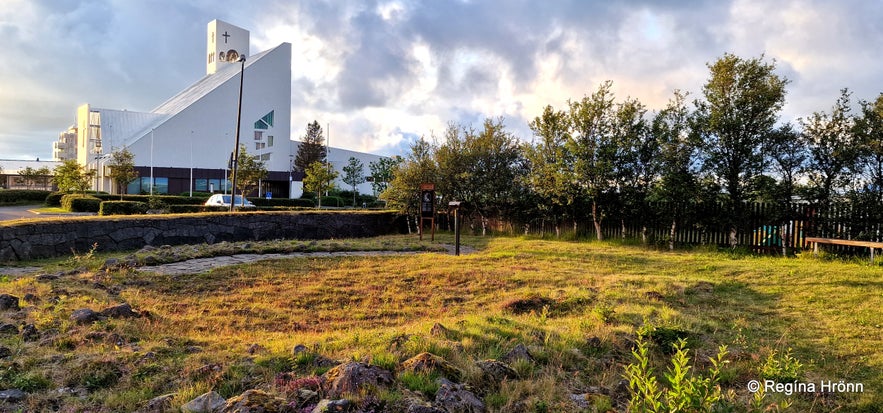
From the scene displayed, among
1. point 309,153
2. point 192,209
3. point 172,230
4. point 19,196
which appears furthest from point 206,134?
point 172,230

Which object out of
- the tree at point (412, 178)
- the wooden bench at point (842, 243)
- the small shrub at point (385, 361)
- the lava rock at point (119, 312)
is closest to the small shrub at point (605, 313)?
the small shrub at point (385, 361)

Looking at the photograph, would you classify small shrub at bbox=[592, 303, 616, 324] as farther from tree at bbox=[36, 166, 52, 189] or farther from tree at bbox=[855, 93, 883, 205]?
tree at bbox=[36, 166, 52, 189]

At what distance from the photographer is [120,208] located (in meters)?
20.8

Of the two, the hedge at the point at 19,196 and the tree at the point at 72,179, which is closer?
the tree at the point at 72,179

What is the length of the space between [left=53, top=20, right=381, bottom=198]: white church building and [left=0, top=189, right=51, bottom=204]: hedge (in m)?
9.42

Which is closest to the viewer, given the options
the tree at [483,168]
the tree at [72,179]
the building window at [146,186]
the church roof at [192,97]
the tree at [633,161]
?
the tree at [633,161]

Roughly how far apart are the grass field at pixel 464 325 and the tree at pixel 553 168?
197 inches

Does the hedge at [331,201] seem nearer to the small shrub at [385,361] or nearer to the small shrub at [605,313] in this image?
the small shrub at [605,313]

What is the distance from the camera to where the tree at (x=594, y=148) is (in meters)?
13.8

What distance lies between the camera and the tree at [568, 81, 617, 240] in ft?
45.1

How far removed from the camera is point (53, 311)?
5047 mm

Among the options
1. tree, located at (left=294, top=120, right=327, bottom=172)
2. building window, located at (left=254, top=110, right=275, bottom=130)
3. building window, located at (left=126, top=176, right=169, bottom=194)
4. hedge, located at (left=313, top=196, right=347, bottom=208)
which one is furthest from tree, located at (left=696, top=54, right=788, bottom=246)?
tree, located at (left=294, top=120, right=327, bottom=172)

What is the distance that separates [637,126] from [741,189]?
304cm

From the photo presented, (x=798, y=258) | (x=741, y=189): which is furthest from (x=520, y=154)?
(x=798, y=258)
